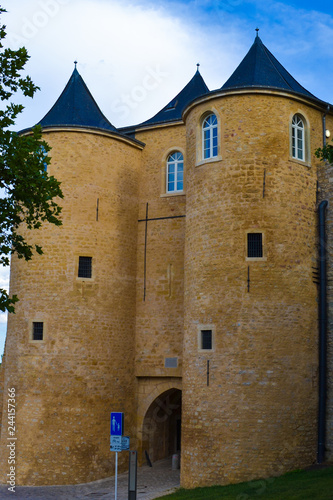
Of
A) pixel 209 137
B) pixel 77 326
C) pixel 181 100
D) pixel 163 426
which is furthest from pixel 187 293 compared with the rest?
pixel 181 100

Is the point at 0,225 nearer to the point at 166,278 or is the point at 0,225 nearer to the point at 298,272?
the point at 298,272

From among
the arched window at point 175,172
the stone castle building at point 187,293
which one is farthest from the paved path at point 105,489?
the arched window at point 175,172

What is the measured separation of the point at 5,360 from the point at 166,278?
5.72 metres

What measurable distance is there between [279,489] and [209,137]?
30.6ft

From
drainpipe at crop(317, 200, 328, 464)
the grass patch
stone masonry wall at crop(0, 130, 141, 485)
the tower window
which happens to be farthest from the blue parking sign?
stone masonry wall at crop(0, 130, 141, 485)

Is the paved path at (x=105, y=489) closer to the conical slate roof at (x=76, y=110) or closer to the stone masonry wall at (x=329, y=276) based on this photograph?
the stone masonry wall at (x=329, y=276)

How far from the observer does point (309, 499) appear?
41.9 ft

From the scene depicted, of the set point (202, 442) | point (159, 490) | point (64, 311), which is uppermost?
point (64, 311)

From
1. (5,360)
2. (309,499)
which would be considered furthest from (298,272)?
(5,360)

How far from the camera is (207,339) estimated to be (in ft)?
56.2

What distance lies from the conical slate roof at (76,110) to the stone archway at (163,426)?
9040mm

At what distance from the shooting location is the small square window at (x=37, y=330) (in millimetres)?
20031

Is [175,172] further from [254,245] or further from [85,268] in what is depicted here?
[254,245]

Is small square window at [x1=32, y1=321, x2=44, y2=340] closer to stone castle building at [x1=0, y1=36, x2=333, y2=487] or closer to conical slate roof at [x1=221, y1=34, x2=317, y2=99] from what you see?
stone castle building at [x1=0, y1=36, x2=333, y2=487]
